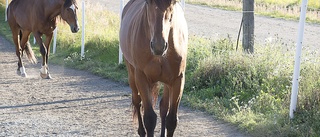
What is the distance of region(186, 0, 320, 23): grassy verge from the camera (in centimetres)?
1841

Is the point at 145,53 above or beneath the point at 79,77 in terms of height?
above

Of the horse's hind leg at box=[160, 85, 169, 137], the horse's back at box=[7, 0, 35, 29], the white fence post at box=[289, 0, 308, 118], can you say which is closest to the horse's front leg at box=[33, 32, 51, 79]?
the horse's back at box=[7, 0, 35, 29]

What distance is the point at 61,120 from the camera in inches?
293

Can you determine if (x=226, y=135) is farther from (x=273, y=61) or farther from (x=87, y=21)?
(x=87, y=21)

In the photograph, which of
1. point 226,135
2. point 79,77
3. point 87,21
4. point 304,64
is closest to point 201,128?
point 226,135

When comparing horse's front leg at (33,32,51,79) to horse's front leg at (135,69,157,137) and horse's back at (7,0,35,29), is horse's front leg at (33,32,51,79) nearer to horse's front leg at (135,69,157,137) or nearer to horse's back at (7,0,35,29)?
horse's back at (7,0,35,29)

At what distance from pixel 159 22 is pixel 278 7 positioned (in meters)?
19.0

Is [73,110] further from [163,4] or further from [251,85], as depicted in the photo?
[163,4]

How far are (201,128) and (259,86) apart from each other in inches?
55.9

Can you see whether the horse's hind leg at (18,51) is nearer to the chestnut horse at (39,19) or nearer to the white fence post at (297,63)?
the chestnut horse at (39,19)

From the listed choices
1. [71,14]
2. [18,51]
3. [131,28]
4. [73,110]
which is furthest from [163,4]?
[18,51]

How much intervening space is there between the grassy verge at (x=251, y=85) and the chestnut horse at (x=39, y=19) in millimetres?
1184

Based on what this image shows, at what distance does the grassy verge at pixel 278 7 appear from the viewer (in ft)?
60.4

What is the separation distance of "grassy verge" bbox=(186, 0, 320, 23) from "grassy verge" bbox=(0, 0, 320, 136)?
7713mm
